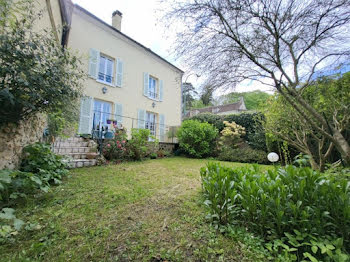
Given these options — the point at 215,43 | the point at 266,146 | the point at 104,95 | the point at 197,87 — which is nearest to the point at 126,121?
the point at 104,95

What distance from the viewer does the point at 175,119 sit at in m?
11.2

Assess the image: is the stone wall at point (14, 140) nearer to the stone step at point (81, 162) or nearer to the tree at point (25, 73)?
the tree at point (25, 73)

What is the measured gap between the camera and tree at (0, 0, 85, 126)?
196cm

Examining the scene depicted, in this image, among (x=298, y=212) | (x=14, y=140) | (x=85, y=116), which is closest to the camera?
(x=298, y=212)

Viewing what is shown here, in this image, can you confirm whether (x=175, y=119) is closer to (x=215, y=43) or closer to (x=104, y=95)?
(x=104, y=95)

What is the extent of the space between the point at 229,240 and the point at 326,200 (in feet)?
3.14

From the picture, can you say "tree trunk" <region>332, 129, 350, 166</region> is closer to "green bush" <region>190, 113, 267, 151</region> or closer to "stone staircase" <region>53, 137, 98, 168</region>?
"green bush" <region>190, 113, 267, 151</region>

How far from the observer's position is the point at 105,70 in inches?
305

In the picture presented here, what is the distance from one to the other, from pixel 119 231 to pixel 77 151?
4181 millimetres

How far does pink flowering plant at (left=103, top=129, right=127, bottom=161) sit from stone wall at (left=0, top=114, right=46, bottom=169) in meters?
2.36

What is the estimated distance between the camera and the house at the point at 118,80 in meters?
6.86

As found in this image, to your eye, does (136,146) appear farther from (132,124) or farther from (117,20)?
(117,20)

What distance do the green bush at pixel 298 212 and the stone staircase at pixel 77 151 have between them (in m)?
3.97

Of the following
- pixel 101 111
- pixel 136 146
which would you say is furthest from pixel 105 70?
pixel 136 146
